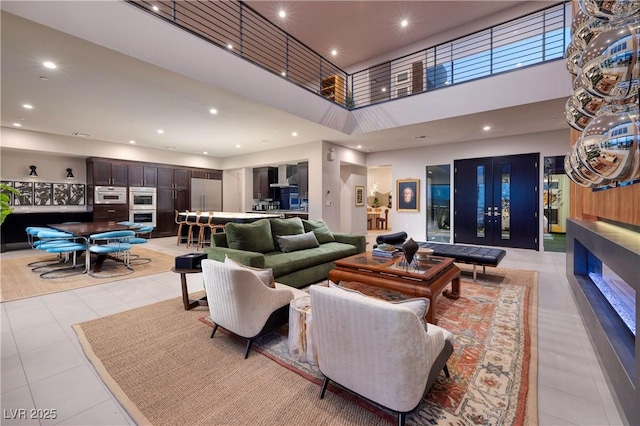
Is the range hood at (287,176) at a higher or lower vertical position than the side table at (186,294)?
higher

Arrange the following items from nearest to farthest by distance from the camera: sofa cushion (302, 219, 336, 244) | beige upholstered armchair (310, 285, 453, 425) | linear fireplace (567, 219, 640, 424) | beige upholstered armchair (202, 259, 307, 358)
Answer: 1. beige upholstered armchair (310, 285, 453, 425)
2. linear fireplace (567, 219, 640, 424)
3. beige upholstered armchair (202, 259, 307, 358)
4. sofa cushion (302, 219, 336, 244)

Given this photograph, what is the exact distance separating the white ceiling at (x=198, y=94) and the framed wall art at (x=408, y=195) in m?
1.15

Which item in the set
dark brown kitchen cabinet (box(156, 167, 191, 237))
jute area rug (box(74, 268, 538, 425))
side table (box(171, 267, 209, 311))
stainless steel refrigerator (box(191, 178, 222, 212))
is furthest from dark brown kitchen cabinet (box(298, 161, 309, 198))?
jute area rug (box(74, 268, 538, 425))

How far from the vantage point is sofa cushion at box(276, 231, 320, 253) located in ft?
13.1

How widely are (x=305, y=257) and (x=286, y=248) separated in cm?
38

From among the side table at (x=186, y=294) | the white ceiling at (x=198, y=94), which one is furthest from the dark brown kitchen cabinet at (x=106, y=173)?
the side table at (x=186, y=294)

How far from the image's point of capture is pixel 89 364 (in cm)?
207

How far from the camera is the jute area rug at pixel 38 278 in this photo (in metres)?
3.70

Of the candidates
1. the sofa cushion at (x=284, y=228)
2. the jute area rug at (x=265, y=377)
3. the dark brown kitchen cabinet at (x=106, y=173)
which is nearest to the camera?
the jute area rug at (x=265, y=377)

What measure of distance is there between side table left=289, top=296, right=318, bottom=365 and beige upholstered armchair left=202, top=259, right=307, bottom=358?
20cm

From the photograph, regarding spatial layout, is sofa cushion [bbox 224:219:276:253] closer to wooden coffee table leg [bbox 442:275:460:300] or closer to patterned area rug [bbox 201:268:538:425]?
patterned area rug [bbox 201:268:538:425]

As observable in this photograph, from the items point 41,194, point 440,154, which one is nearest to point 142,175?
point 41,194

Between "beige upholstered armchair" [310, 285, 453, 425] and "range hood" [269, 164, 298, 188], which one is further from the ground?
"range hood" [269, 164, 298, 188]

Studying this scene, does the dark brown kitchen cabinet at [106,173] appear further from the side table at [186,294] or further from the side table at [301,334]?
the side table at [301,334]
